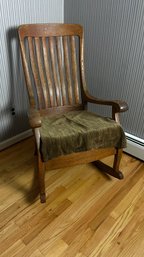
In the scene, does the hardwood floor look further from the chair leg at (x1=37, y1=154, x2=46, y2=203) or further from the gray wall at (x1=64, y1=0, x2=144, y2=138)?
the gray wall at (x1=64, y1=0, x2=144, y2=138)

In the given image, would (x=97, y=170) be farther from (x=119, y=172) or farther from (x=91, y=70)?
(x=91, y=70)

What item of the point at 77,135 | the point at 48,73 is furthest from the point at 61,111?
the point at 77,135

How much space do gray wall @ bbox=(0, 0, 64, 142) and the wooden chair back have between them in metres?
0.12

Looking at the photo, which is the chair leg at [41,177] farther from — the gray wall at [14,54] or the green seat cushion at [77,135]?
the gray wall at [14,54]

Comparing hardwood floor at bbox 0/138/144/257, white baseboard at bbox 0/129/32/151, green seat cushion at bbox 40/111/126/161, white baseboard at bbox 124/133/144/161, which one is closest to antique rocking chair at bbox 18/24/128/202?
green seat cushion at bbox 40/111/126/161

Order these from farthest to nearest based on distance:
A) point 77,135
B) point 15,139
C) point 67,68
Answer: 1. point 15,139
2. point 67,68
3. point 77,135

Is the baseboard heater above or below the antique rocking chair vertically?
below

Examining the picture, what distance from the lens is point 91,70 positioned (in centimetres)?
183

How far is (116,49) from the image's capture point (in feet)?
5.30

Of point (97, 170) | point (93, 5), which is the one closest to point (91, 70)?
point (93, 5)

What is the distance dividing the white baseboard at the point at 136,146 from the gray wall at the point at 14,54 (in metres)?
0.91

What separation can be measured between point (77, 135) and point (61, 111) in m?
0.44

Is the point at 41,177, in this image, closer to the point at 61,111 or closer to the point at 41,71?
the point at 61,111

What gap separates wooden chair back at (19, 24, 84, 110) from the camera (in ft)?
4.71
